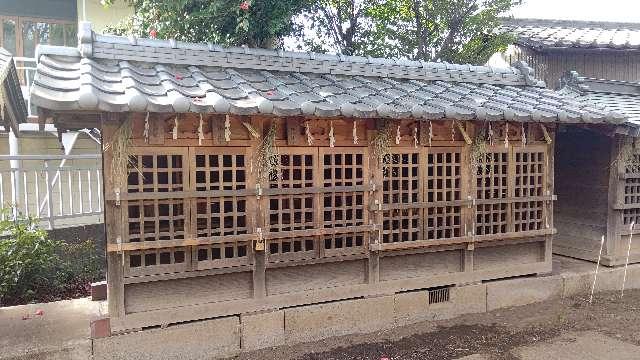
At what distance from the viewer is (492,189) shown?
23.4ft

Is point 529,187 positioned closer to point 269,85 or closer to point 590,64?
point 269,85

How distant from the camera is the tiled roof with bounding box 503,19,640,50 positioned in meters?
12.6

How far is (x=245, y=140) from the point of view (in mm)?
5641

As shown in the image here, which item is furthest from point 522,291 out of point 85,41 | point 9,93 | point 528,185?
point 9,93

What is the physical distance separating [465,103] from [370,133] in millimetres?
1395

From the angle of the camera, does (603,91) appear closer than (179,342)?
No

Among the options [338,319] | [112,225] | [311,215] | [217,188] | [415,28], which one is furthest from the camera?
[415,28]

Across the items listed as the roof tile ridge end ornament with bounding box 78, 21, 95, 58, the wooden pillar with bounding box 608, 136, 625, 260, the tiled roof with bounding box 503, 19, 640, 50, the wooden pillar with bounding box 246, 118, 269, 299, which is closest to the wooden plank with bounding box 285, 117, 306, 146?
the wooden pillar with bounding box 246, 118, 269, 299

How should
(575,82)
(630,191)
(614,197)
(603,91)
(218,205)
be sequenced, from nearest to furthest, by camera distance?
(218,205)
(614,197)
(630,191)
(575,82)
(603,91)

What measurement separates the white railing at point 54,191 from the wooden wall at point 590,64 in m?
12.1

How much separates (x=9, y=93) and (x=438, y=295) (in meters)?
6.56

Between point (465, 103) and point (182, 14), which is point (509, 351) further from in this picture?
point (182, 14)

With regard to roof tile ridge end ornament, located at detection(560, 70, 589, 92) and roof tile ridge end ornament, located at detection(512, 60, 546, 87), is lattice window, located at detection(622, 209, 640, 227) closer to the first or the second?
roof tile ridge end ornament, located at detection(560, 70, 589, 92)

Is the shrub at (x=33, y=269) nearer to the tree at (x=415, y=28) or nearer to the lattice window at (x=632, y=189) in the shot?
the tree at (x=415, y=28)
